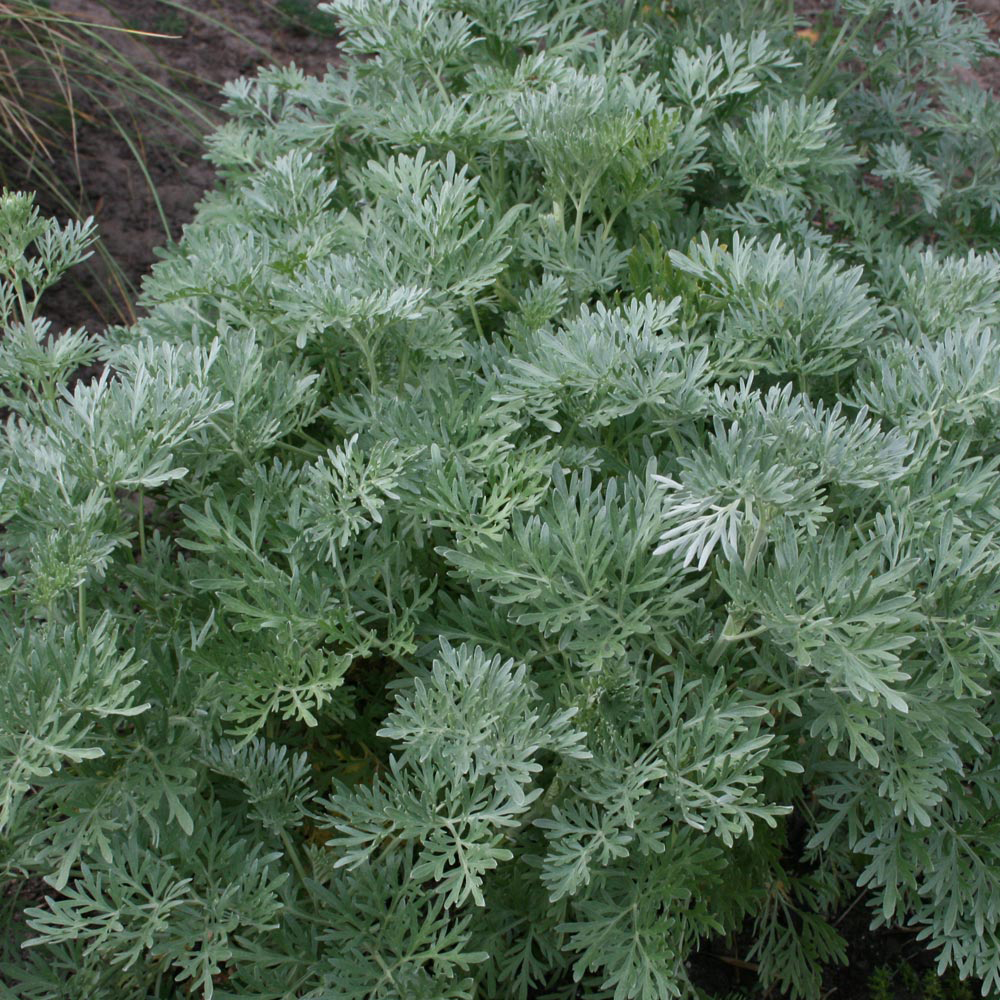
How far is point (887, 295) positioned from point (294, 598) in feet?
4.82

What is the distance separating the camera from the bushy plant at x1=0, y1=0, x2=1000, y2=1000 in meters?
1.55

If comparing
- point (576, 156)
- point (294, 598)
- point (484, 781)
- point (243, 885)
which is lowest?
point (243, 885)

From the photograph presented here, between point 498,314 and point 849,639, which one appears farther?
point 498,314

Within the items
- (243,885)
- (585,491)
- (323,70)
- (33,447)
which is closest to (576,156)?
(585,491)

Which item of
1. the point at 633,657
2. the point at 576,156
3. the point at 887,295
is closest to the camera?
the point at 633,657

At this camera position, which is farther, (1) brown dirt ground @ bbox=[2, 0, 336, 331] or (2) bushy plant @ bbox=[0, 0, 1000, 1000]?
(1) brown dirt ground @ bbox=[2, 0, 336, 331]

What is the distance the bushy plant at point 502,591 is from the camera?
1.55 meters

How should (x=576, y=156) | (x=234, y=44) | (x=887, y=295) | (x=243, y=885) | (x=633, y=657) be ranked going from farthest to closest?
(x=234, y=44)
(x=887, y=295)
(x=576, y=156)
(x=633, y=657)
(x=243, y=885)

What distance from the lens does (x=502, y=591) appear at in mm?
1727

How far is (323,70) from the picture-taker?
14.3 feet

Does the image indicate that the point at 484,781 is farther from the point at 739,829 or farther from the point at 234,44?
the point at 234,44

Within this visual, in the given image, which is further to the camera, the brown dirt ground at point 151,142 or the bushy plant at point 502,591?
the brown dirt ground at point 151,142

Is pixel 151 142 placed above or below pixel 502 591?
below

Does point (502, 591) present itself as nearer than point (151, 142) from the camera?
Yes
